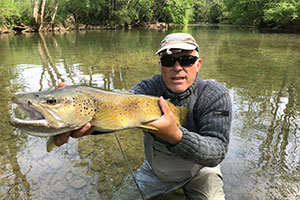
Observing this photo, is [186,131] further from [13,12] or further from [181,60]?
[13,12]

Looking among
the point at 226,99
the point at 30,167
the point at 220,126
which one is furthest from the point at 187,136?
the point at 30,167

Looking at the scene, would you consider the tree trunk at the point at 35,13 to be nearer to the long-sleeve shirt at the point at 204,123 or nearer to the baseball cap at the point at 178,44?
the long-sleeve shirt at the point at 204,123

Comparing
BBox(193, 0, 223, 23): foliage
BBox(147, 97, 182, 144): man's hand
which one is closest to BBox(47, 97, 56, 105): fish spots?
BBox(147, 97, 182, 144): man's hand

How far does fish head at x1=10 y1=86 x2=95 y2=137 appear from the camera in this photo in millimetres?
1469

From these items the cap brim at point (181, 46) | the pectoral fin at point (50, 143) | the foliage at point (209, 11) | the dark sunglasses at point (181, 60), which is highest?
the foliage at point (209, 11)

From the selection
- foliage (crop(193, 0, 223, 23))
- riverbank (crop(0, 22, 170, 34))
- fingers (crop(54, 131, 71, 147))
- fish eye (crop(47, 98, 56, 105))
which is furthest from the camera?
foliage (crop(193, 0, 223, 23))

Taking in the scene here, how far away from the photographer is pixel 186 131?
1984 mm

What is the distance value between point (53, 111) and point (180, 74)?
1.32 meters

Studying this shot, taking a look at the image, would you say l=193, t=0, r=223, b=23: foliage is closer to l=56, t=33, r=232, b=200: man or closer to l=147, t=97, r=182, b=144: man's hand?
l=56, t=33, r=232, b=200: man

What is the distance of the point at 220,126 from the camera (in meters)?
2.13

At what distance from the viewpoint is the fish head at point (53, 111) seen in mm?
1469

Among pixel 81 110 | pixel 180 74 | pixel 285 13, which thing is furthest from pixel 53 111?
pixel 285 13

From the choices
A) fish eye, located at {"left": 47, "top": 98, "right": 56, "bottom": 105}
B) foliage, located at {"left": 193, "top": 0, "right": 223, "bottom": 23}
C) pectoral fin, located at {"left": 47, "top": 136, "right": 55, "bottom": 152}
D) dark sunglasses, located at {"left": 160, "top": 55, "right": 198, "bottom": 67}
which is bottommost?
pectoral fin, located at {"left": 47, "top": 136, "right": 55, "bottom": 152}

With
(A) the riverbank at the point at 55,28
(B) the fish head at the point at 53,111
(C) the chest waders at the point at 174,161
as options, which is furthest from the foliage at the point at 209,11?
(B) the fish head at the point at 53,111
